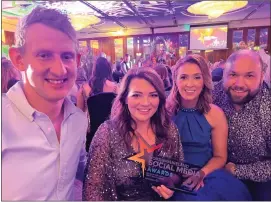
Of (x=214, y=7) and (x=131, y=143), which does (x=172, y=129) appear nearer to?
(x=131, y=143)

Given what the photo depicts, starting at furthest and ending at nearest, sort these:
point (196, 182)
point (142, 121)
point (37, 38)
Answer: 1. point (142, 121)
2. point (196, 182)
3. point (37, 38)

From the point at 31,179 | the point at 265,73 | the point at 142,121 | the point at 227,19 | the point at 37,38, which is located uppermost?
the point at 227,19

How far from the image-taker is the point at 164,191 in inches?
27.8

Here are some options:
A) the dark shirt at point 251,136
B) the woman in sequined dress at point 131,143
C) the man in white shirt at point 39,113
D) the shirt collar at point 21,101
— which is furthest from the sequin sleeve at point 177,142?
the shirt collar at point 21,101

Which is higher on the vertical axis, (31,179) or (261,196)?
(31,179)

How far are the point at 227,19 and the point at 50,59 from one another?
2.37ft

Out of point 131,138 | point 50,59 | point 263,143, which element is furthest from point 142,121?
point 263,143

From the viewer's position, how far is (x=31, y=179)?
25.6 inches

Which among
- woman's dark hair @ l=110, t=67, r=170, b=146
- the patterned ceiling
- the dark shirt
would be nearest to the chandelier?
the patterned ceiling

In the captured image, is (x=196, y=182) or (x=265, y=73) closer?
(x=196, y=182)

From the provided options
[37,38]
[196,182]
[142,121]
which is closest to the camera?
[37,38]

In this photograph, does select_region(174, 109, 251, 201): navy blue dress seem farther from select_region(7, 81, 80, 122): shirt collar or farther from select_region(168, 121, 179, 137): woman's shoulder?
select_region(7, 81, 80, 122): shirt collar

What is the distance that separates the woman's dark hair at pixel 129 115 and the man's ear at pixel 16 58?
0.36 meters

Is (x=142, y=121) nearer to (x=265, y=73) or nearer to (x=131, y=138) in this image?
(x=131, y=138)
